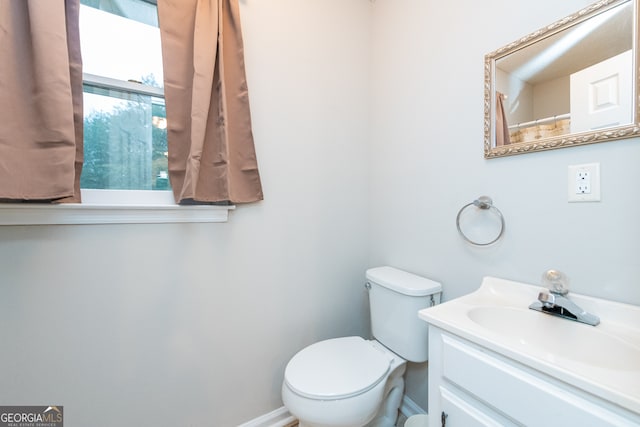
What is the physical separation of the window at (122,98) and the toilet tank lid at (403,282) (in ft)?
3.59

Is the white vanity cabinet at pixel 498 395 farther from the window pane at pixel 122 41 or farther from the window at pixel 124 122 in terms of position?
the window pane at pixel 122 41

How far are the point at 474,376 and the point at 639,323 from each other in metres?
0.48

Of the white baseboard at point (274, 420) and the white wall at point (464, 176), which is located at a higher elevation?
the white wall at point (464, 176)

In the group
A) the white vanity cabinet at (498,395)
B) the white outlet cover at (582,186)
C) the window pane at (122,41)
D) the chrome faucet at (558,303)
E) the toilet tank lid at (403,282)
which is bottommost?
the white vanity cabinet at (498,395)

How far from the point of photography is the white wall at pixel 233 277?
94 centimetres

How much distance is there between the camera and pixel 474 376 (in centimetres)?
71

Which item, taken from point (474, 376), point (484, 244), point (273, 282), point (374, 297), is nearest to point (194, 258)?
point (273, 282)

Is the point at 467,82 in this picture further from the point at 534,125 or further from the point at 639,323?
the point at 639,323

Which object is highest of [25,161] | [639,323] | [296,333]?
[25,161]

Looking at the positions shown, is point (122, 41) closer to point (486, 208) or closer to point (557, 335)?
point (486, 208)

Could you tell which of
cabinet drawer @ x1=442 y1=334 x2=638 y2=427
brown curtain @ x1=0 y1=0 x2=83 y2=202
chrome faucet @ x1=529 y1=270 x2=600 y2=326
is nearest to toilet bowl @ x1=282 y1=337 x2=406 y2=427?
cabinet drawer @ x1=442 y1=334 x2=638 y2=427

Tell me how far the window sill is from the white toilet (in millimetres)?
759

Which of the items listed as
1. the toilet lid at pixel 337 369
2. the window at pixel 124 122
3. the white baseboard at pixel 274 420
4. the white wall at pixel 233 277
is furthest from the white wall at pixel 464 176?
the window at pixel 124 122

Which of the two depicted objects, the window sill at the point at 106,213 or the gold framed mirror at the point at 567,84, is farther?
the window sill at the point at 106,213
